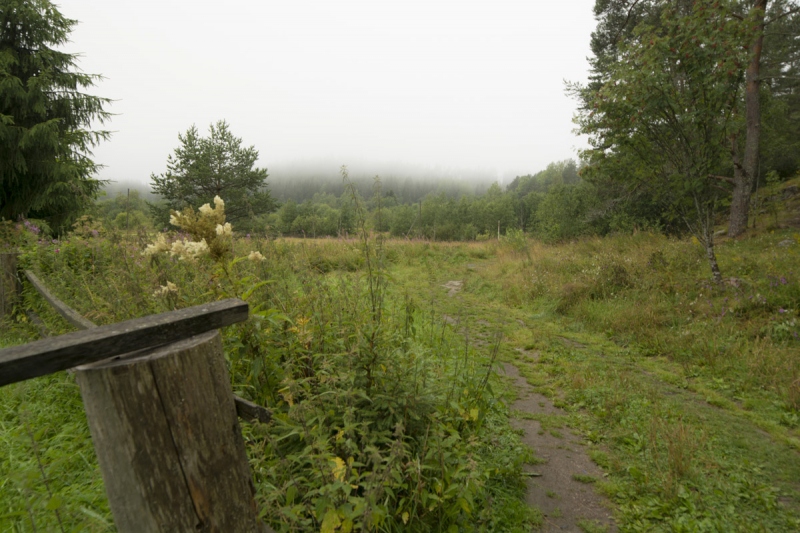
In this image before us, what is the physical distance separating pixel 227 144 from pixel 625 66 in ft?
79.3

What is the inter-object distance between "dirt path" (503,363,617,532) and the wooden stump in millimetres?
2357

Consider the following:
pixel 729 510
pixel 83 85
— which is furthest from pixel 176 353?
pixel 83 85

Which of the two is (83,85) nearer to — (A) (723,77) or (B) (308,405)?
(B) (308,405)

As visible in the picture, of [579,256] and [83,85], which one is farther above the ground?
[83,85]

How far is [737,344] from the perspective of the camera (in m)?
4.77

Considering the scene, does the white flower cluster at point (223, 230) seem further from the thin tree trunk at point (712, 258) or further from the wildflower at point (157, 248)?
the thin tree trunk at point (712, 258)

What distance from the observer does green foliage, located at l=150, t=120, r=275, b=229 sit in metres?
21.8

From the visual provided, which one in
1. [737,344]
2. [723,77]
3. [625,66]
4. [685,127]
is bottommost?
[737,344]

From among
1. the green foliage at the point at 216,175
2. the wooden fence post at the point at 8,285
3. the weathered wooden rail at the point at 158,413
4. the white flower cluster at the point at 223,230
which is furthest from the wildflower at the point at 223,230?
the green foliage at the point at 216,175

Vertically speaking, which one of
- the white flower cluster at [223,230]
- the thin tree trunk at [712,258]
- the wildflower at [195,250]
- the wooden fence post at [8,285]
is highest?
the white flower cluster at [223,230]

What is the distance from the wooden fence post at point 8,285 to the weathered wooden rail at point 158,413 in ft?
20.1

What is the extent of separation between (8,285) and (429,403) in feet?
21.6

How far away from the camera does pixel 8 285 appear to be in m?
4.96

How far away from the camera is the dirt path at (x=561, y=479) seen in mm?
2463
